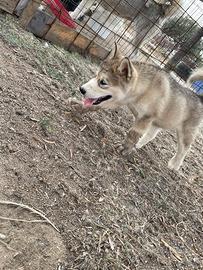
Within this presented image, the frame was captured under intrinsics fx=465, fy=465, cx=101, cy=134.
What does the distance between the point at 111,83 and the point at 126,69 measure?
8.0 inches

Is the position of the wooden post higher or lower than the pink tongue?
lower

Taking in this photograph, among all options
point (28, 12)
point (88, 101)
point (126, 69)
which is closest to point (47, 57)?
point (28, 12)

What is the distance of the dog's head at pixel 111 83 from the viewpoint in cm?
457

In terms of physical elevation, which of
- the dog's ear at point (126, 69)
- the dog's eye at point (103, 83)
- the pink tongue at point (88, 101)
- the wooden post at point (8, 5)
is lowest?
the wooden post at point (8, 5)

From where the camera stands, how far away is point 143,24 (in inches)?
340

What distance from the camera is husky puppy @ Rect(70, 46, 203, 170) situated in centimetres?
462

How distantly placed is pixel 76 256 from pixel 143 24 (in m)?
6.31

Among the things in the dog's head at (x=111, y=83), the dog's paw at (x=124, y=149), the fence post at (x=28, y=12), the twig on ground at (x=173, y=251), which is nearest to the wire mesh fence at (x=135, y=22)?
the fence post at (x=28, y=12)

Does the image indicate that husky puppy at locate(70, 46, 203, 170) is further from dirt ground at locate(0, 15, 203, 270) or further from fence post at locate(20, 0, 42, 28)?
fence post at locate(20, 0, 42, 28)

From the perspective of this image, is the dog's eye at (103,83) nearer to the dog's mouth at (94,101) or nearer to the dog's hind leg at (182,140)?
the dog's mouth at (94,101)

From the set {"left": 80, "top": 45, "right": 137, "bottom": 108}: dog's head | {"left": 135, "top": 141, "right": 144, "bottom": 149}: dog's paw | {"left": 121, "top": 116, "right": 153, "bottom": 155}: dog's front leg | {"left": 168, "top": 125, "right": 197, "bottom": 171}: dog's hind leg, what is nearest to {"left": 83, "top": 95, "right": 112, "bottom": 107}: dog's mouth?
{"left": 80, "top": 45, "right": 137, "bottom": 108}: dog's head

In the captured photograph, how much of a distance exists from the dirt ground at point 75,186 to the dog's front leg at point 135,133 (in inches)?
4.2

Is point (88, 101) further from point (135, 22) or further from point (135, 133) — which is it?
point (135, 22)

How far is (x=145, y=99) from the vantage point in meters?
4.86
